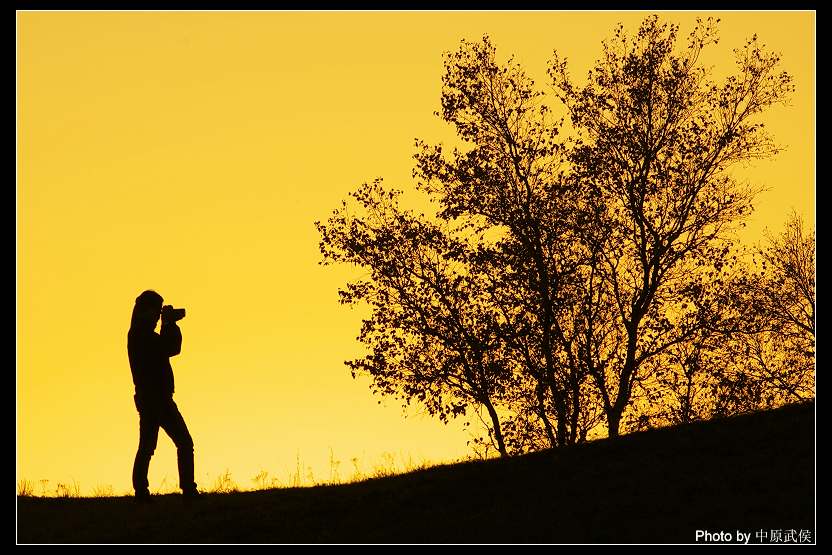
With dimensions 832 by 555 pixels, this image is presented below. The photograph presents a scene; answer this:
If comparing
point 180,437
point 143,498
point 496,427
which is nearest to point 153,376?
point 180,437

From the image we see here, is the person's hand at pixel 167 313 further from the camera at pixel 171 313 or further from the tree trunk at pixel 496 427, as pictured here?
the tree trunk at pixel 496 427

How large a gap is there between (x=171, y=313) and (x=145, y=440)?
2.22 meters

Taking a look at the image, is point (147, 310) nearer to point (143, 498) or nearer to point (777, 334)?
point (143, 498)

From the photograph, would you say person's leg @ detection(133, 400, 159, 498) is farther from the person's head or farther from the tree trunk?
the tree trunk

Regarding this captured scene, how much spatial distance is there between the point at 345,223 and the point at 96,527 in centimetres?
1981

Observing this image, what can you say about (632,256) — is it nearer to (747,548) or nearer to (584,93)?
(584,93)

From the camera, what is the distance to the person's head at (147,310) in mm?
23609

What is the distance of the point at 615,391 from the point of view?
1585 inches

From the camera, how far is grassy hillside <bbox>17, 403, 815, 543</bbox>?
795 inches

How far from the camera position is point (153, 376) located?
928 inches

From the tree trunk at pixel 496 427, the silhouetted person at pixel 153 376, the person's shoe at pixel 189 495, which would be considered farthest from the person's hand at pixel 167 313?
the tree trunk at pixel 496 427

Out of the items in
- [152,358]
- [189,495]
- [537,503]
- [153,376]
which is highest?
[152,358]

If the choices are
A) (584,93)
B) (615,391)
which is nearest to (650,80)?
(584,93)

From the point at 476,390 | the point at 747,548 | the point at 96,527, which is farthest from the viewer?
the point at 476,390
